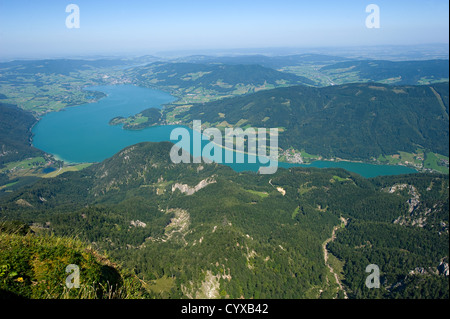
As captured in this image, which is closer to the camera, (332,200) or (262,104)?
(332,200)

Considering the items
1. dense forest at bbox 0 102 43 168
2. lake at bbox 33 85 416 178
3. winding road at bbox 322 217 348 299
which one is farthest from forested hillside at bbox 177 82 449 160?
dense forest at bbox 0 102 43 168

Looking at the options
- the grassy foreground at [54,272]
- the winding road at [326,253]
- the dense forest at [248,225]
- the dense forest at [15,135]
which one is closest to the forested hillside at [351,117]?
the dense forest at [248,225]

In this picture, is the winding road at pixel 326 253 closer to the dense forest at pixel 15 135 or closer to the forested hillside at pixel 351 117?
the forested hillside at pixel 351 117

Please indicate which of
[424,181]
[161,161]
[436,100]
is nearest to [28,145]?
[161,161]

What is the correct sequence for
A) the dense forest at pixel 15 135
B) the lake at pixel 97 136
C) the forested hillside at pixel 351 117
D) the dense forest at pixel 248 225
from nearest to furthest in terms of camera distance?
the dense forest at pixel 248 225 < the lake at pixel 97 136 < the dense forest at pixel 15 135 < the forested hillside at pixel 351 117

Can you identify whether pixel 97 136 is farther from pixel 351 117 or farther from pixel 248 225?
pixel 351 117

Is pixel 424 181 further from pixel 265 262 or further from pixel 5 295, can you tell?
pixel 5 295
